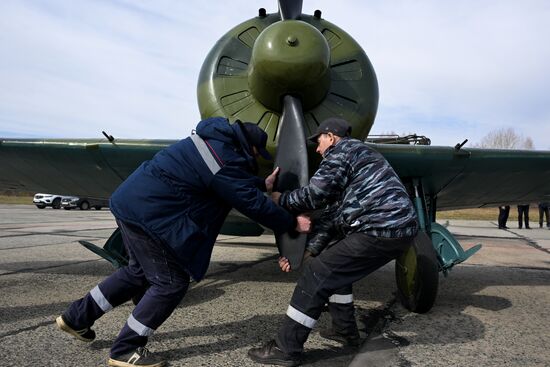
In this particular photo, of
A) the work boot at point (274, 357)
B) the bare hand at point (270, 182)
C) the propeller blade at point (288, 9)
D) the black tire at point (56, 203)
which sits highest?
the propeller blade at point (288, 9)

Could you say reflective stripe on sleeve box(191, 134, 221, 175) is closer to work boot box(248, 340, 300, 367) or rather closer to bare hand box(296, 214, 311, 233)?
bare hand box(296, 214, 311, 233)

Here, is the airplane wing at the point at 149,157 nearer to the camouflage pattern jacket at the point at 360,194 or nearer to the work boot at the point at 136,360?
the camouflage pattern jacket at the point at 360,194

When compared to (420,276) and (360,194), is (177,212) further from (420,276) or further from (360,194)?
(420,276)

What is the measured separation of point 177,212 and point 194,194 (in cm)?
14

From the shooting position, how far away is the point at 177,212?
2.44 m

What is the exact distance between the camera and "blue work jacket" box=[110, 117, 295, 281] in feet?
7.90

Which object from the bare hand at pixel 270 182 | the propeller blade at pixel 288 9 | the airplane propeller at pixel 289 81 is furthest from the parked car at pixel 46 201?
A: the bare hand at pixel 270 182

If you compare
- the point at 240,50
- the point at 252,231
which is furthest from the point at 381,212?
the point at 252,231

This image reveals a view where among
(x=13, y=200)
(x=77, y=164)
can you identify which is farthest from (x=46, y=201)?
(x=77, y=164)

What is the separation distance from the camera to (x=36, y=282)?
4.73 metres

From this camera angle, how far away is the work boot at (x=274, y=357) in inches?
97.9

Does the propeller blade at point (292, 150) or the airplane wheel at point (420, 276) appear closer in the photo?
the propeller blade at point (292, 150)

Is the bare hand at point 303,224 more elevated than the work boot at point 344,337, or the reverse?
the bare hand at point 303,224

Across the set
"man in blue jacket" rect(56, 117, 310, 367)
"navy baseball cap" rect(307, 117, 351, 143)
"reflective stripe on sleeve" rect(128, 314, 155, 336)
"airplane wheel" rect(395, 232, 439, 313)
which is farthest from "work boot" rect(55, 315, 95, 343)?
"airplane wheel" rect(395, 232, 439, 313)
